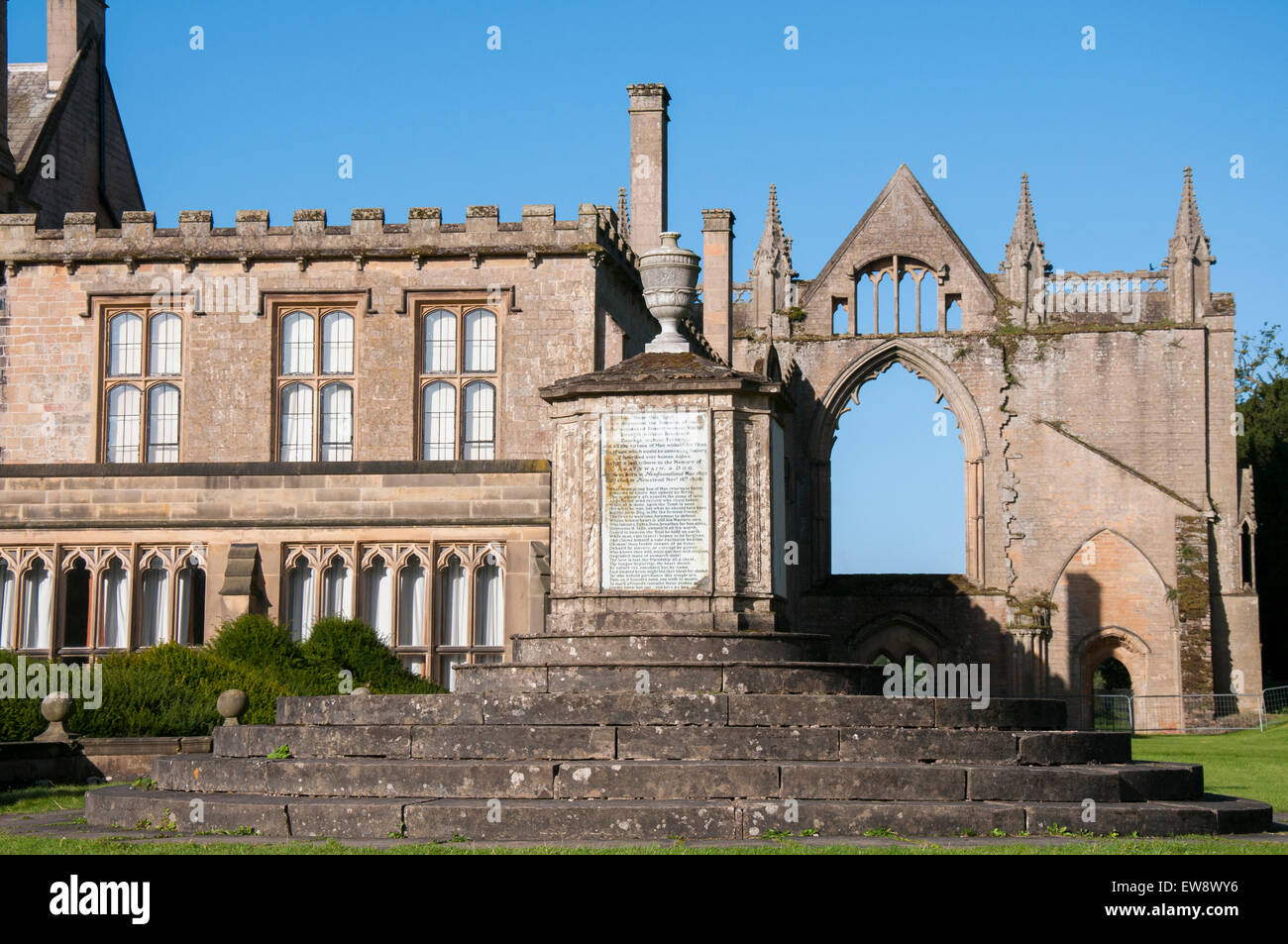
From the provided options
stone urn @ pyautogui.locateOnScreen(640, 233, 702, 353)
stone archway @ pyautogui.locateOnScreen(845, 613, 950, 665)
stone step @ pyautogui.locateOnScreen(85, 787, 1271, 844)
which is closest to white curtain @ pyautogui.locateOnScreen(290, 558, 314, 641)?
stone urn @ pyautogui.locateOnScreen(640, 233, 702, 353)

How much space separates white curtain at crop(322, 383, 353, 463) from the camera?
26.8 metres

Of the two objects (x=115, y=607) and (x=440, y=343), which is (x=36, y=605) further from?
(x=440, y=343)

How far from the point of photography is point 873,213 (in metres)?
44.8

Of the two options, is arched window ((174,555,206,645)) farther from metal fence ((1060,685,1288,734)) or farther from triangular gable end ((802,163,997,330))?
triangular gable end ((802,163,997,330))

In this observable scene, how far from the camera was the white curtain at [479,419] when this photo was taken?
2648 cm

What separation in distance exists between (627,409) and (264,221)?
1472cm

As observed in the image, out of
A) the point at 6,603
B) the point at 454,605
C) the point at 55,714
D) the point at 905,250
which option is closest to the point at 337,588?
the point at 454,605

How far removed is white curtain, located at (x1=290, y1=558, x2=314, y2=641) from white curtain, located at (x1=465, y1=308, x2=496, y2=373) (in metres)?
Answer: 4.70

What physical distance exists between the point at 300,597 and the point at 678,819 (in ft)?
48.7

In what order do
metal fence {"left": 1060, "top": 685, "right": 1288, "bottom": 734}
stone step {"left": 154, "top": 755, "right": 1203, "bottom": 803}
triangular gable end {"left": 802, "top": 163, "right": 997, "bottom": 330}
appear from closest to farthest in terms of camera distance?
stone step {"left": 154, "top": 755, "right": 1203, "bottom": 803} < metal fence {"left": 1060, "top": 685, "right": 1288, "bottom": 734} < triangular gable end {"left": 802, "top": 163, "right": 997, "bottom": 330}

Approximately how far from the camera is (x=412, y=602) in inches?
943

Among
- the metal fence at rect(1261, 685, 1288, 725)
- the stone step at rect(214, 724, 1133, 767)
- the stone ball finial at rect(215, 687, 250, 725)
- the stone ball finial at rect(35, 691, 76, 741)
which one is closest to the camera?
the stone step at rect(214, 724, 1133, 767)
